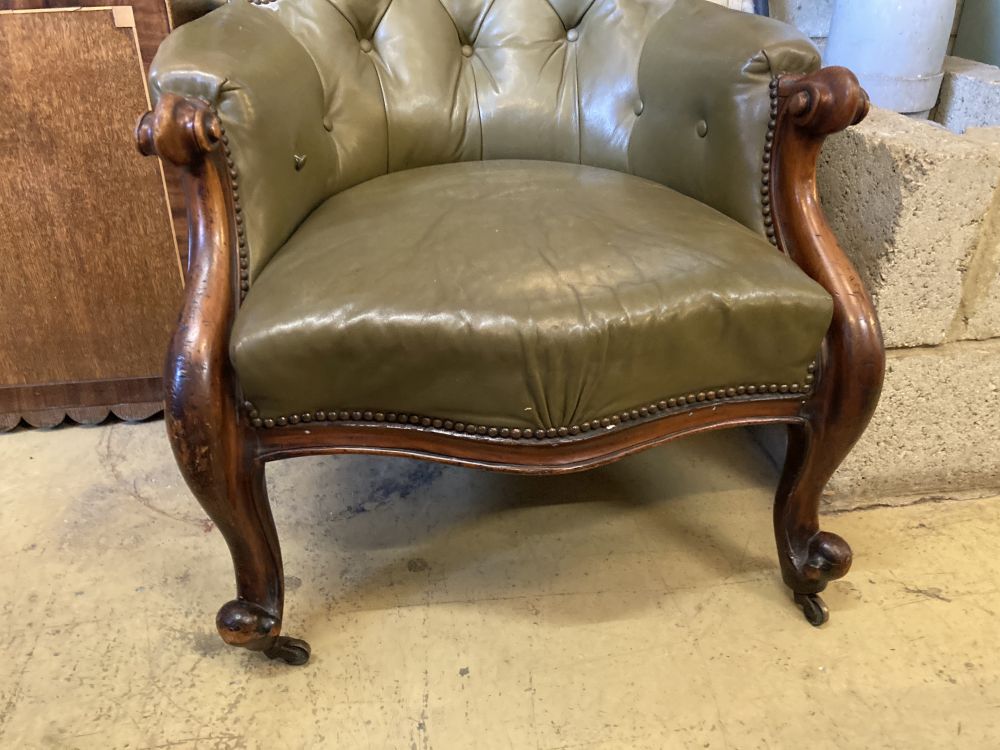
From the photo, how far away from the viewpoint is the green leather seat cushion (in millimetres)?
763

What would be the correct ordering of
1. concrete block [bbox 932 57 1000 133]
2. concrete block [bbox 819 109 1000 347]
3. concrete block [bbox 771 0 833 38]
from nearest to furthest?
concrete block [bbox 819 109 1000 347], concrete block [bbox 932 57 1000 133], concrete block [bbox 771 0 833 38]

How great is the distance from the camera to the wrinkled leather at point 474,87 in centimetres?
89

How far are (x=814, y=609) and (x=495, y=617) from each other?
451mm

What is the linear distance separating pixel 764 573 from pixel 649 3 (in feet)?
2.99

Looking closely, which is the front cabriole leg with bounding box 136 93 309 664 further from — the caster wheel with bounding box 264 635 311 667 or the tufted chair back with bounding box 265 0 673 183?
the tufted chair back with bounding box 265 0 673 183

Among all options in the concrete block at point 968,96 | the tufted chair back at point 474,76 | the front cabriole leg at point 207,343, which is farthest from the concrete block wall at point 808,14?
the front cabriole leg at point 207,343

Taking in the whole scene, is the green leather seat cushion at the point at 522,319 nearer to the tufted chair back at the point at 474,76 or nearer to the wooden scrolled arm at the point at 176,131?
the wooden scrolled arm at the point at 176,131

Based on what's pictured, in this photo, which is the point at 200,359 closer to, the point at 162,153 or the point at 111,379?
the point at 162,153

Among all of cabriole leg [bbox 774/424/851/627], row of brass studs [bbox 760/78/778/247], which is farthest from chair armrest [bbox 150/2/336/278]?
cabriole leg [bbox 774/424/851/627]

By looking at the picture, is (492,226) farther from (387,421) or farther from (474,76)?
(474,76)

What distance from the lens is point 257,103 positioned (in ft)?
2.84

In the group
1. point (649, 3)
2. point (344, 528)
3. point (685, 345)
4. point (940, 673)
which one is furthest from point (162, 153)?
point (940, 673)

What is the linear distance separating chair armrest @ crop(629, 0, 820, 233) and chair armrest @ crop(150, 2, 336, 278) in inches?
19.3

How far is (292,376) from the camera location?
0.79m
